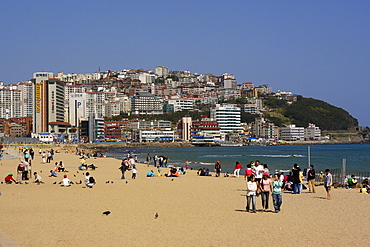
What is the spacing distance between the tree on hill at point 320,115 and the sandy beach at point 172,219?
16466 cm

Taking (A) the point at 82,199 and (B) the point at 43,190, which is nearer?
(A) the point at 82,199

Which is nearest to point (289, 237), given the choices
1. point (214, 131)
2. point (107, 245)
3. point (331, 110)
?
point (107, 245)

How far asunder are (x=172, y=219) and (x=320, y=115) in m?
183

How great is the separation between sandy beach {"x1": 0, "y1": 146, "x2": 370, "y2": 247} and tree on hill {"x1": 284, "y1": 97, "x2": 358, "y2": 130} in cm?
16466

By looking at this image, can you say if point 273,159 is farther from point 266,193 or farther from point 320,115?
point 320,115

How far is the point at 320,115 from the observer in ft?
607

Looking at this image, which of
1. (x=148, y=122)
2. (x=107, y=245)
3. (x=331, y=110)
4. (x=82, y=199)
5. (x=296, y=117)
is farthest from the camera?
(x=331, y=110)

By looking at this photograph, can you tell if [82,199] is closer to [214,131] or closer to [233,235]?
[233,235]

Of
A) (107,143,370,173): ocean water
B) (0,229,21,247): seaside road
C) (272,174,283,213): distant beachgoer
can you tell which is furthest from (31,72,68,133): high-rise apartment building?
(0,229,21,247): seaside road

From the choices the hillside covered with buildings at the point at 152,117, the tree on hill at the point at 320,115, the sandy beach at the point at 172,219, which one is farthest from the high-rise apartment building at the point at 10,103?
the sandy beach at the point at 172,219

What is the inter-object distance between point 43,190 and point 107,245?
8325mm

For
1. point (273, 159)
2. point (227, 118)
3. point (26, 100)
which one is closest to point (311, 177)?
point (273, 159)

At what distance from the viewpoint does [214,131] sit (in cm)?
12975

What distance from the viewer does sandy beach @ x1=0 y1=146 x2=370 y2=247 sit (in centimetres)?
830
